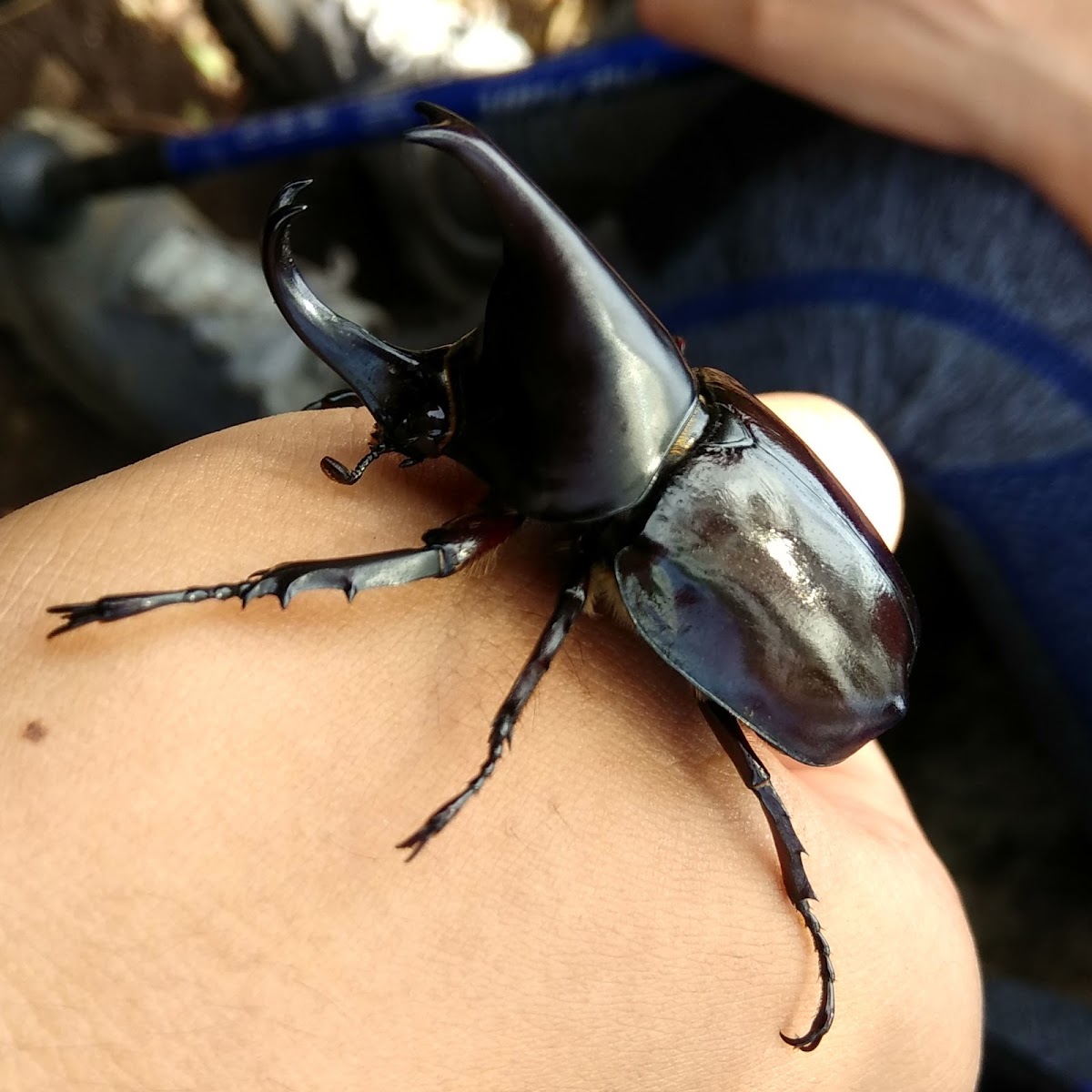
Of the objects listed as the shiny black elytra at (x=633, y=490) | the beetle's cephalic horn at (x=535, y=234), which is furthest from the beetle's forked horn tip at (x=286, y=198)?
the beetle's cephalic horn at (x=535, y=234)

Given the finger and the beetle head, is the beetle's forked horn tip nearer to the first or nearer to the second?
the beetle head

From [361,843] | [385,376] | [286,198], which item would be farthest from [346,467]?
[361,843]

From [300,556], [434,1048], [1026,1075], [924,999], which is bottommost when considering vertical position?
[1026,1075]

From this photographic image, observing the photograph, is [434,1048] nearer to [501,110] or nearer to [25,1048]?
[25,1048]

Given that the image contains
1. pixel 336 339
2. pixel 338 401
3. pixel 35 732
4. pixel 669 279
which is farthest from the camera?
pixel 669 279

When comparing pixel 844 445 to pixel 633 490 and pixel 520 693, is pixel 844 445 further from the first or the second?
pixel 520 693

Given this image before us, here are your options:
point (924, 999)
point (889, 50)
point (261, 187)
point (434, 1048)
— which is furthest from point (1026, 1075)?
point (261, 187)
